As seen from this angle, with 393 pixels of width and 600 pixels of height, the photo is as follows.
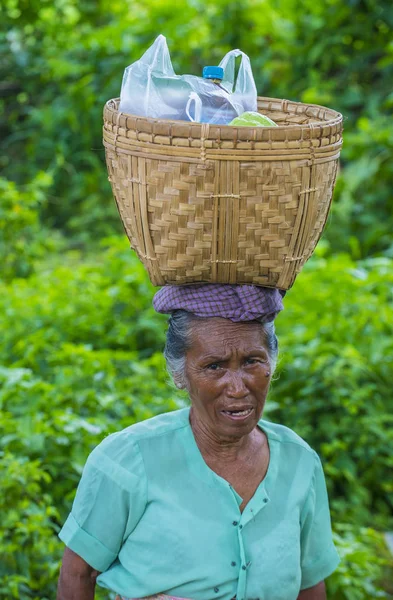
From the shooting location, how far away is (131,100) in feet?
6.06

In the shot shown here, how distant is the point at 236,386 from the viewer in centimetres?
199

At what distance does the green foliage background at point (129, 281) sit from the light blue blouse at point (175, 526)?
0.88 metres

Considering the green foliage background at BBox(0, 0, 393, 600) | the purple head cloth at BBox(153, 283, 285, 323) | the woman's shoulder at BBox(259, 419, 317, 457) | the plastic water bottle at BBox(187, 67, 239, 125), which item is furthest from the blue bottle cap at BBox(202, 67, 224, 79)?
the green foliage background at BBox(0, 0, 393, 600)

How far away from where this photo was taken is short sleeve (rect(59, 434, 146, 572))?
2.00 meters

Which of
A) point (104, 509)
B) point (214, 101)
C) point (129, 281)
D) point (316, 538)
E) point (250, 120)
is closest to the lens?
point (250, 120)

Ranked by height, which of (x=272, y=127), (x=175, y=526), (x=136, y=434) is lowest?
(x=175, y=526)

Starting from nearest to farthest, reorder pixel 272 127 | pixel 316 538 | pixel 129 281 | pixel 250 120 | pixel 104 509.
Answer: pixel 272 127 → pixel 250 120 → pixel 104 509 → pixel 316 538 → pixel 129 281

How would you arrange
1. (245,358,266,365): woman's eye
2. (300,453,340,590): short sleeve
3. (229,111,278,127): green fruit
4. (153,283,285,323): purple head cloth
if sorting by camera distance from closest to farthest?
(229,111,278,127): green fruit < (153,283,285,323): purple head cloth < (245,358,266,365): woman's eye < (300,453,340,590): short sleeve

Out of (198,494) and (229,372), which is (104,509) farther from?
(229,372)

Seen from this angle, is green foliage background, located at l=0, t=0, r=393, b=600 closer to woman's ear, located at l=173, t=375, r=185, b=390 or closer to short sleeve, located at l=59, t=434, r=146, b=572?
short sleeve, located at l=59, t=434, r=146, b=572

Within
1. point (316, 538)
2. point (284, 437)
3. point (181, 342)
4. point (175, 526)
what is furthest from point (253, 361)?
point (316, 538)

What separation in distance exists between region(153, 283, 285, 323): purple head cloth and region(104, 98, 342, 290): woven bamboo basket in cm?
9

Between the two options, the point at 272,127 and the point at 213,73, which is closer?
the point at 272,127

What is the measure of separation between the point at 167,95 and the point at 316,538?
47.5 inches
